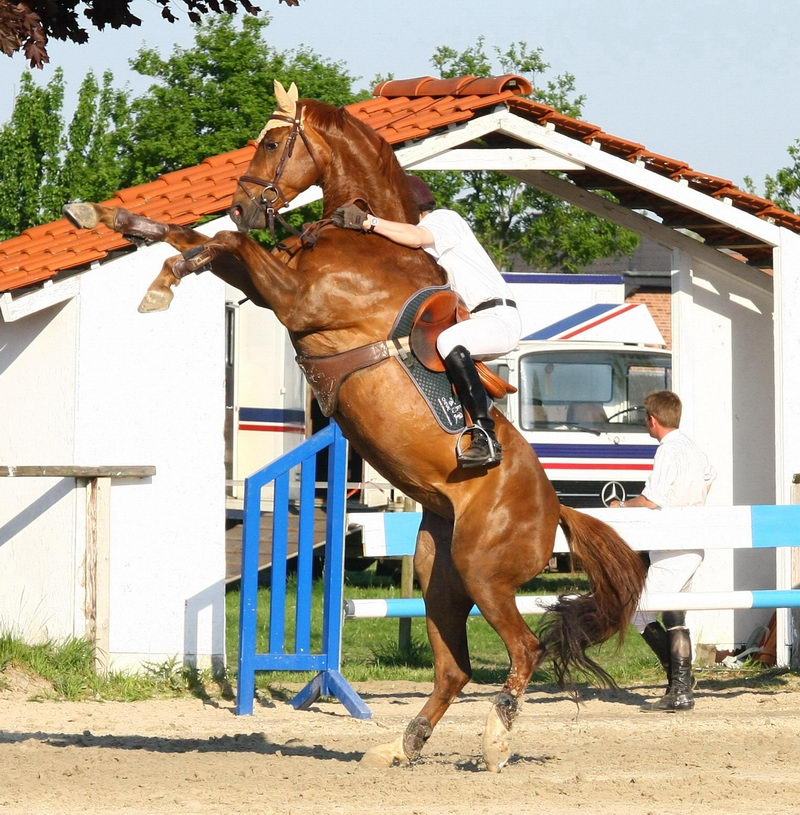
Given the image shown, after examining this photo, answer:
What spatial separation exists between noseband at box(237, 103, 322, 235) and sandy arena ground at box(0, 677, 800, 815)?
2356mm

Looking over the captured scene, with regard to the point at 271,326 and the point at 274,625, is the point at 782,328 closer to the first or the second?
the point at 274,625

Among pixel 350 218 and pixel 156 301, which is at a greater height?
pixel 350 218

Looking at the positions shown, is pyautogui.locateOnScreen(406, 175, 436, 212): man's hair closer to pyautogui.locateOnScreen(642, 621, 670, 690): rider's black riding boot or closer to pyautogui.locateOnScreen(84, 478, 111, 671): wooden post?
pyautogui.locateOnScreen(84, 478, 111, 671): wooden post

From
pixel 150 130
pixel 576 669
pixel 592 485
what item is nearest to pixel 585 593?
pixel 576 669

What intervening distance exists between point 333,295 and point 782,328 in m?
5.07

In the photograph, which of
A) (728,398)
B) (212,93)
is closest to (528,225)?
(212,93)

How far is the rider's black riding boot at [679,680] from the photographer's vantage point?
8.57m

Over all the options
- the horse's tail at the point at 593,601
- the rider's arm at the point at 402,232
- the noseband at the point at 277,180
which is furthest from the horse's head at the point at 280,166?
the horse's tail at the point at 593,601

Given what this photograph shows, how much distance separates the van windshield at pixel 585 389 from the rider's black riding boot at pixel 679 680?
806 cm

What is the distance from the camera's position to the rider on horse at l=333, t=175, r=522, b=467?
6031mm

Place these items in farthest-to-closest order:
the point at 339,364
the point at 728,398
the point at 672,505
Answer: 1. the point at 728,398
2. the point at 672,505
3. the point at 339,364

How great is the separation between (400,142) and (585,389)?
8066 millimetres

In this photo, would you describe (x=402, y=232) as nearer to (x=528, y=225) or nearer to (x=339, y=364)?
(x=339, y=364)

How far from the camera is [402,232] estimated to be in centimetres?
601
